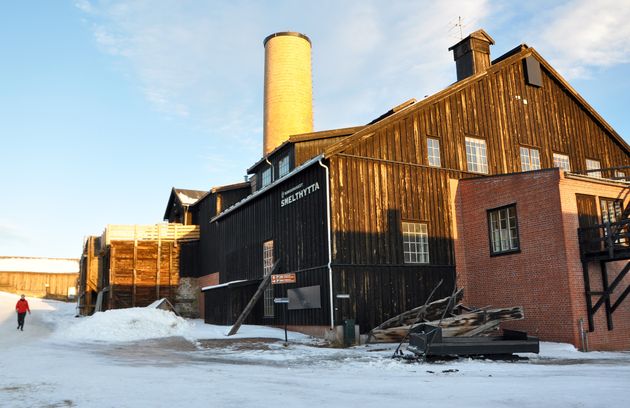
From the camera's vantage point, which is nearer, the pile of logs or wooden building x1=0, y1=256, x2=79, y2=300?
the pile of logs

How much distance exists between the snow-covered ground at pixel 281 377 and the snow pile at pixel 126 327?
6.24 feet

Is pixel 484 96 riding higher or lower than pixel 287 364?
higher

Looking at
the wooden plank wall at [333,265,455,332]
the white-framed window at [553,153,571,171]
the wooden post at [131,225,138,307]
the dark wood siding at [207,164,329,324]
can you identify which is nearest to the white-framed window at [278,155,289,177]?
the dark wood siding at [207,164,329,324]

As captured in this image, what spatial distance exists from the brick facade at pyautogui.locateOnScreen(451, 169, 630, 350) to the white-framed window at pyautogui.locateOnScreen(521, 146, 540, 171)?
4.97 metres

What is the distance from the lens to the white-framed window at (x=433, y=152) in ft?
76.6

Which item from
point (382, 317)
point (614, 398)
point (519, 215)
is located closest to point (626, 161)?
point (519, 215)

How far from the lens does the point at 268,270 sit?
83.5ft

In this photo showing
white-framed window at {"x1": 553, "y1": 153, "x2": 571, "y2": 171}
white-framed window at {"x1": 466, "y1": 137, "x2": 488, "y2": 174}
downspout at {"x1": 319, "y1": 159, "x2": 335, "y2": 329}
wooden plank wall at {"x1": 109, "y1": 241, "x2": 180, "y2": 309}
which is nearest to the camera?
downspout at {"x1": 319, "y1": 159, "x2": 335, "y2": 329}

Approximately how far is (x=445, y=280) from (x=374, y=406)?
1474cm

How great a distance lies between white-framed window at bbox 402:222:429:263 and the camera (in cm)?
2165

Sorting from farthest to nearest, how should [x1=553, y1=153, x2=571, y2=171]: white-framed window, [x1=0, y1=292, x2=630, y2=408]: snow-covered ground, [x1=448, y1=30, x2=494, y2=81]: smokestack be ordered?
[x1=553, y1=153, x2=571, y2=171]: white-framed window, [x1=448, y1=30, x2=494, y2=81]: smokestack, [x1=0, y1=292, x2=630, y2=408]: snow-covered ground

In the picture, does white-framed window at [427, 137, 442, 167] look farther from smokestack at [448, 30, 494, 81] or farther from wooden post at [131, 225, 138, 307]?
wooden post at [131, 225, 138, 307]

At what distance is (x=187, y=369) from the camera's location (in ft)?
40.8

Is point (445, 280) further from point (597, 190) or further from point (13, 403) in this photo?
point (13, 403)
